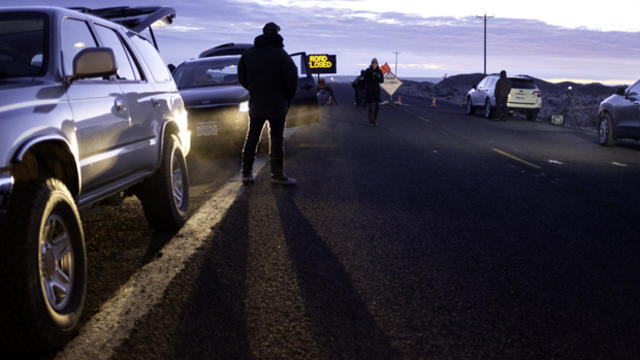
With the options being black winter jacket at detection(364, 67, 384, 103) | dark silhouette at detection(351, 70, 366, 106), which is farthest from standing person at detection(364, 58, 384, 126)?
dark silhouette at detection(351, 70, 366, 106)

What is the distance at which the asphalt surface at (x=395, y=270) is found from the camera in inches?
133

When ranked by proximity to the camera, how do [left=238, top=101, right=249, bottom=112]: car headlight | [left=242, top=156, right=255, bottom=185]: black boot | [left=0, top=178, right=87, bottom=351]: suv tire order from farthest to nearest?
[left=238, top=101, right=249, bottom=112]: car headlight → [left=242, top=156, right=255, bottom=185]: black boot → [left=0, top=178, right=87, bottom=351]: suv tire

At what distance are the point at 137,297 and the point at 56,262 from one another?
0.74 meters

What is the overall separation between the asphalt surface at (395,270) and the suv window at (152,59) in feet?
4.81

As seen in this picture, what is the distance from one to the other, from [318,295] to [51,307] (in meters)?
1.64

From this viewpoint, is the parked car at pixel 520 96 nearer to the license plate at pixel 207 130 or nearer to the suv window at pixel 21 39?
the license plate at pixel 207 130

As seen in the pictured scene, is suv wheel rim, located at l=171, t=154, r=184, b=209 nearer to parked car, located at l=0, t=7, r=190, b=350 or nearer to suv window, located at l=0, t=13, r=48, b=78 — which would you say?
parked car, located at l=0, t=7, r=190, b=350

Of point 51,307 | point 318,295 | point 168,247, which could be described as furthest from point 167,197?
point 51,307

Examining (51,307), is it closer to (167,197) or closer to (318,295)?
(318,295)

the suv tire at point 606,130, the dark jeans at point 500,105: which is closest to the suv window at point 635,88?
the suv tire at point 606,130

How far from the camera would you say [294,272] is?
15.0ft

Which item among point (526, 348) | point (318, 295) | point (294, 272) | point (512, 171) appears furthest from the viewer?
point (512, 171)

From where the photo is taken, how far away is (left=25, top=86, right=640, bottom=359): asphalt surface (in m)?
3.39

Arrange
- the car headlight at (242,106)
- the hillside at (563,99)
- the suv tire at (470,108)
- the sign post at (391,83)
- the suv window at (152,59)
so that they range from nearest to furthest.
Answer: the suv window at (152,59)
the car headlight at (242,106)
the suv tire at (470,108)
the hillside at (563,99)
the sign post at (391,83)
